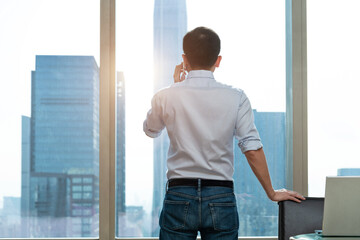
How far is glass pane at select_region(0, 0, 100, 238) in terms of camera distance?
301 centimetres

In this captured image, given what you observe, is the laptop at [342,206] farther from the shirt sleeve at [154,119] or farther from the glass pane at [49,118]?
the glass pane at [49,118]

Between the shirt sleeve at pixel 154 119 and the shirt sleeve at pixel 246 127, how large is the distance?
29 cm

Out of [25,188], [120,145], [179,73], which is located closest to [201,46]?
[179,73]

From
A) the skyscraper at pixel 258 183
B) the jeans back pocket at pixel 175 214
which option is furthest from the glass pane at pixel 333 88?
the jeans back pocket at pixel 175 214

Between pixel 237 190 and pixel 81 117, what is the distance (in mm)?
1056

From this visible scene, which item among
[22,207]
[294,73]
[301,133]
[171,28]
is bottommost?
[22,207]

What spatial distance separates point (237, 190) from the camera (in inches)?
121

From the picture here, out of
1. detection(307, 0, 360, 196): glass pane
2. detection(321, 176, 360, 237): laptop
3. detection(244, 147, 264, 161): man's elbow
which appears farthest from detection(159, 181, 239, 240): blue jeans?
detection(307, 0, 360, 196): glass pane

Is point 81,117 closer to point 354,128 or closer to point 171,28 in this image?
point 171,28

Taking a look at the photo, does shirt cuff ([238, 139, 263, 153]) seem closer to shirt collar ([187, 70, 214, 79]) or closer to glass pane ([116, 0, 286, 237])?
shirt collar ([187, 70, 214, 79])

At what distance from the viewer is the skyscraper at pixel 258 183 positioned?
3.05 metres

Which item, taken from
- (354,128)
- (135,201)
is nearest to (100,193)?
(135,201)

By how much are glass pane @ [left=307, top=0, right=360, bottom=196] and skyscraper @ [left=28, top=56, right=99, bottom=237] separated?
1.35 m

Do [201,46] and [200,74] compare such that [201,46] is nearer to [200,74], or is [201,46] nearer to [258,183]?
[200,74]
